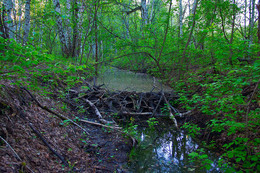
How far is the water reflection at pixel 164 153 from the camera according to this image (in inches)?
139

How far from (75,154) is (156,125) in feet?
11.1

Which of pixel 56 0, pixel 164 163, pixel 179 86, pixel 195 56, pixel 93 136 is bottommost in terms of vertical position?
pixel 164 163

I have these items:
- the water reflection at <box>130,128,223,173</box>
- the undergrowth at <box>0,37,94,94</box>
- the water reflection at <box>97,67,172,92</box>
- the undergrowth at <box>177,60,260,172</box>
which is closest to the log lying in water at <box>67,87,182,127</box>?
the water reflection at <box>97,67,172,92</box>

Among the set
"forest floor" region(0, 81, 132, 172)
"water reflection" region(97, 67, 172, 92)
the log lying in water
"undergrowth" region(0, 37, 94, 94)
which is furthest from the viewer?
"water reflection" region(97, 67, 172, 92)

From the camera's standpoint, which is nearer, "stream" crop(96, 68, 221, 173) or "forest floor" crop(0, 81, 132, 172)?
"forest floor" crop(0, 81, 132, 172)

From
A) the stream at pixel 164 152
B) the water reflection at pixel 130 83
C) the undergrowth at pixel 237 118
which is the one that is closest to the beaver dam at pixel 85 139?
the stream at pixel 164 152

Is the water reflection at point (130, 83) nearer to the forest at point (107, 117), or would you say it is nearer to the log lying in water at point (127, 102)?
the log lying in water at point (127, 102)

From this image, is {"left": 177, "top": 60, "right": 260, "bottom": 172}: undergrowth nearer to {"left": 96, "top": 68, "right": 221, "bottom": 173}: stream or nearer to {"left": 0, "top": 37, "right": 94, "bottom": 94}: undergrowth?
{"left": 96, "top": 68, "right": 221, "bottom": 173}: stream

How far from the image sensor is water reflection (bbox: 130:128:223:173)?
3.54m

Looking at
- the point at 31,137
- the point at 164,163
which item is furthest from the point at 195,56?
the point at 31,137

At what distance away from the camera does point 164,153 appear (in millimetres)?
4207

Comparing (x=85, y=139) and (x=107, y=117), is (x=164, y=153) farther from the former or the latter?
(x=107, y=117)

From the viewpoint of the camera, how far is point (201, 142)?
4629 millimetres

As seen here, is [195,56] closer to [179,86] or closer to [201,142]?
[179,86]
